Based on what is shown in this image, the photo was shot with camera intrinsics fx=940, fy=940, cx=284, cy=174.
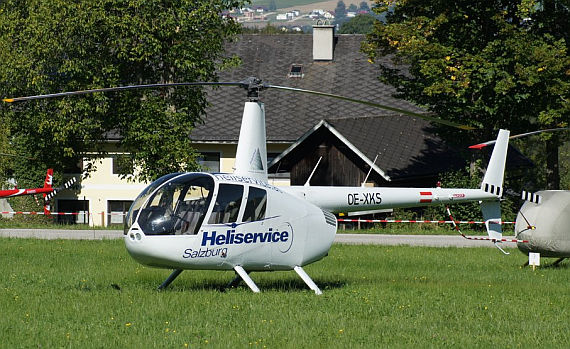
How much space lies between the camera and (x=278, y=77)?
5309 centimetres

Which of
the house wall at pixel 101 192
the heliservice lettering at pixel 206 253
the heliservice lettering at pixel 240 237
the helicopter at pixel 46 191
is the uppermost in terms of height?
the heliservice lettering at pixel 240 237

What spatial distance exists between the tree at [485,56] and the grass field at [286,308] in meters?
12.8

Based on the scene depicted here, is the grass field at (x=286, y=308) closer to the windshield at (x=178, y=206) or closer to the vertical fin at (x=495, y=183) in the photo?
the windshield at (x=178, y=206)

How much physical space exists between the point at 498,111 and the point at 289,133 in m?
14.0

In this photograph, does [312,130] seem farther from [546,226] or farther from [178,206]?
[178,206]

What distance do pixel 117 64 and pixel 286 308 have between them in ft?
76.0

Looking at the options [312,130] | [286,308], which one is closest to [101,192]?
[312,130]

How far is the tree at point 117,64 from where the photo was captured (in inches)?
1374

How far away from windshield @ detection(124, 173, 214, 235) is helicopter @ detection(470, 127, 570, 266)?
31.8 ft

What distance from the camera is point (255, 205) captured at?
16.9 m

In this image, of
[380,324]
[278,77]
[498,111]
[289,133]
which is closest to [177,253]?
[380,324]

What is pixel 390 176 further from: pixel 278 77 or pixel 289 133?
pixel 278 77

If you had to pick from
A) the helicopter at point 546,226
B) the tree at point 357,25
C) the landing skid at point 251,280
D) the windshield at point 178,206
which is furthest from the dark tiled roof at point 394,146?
the tree at point 357,25

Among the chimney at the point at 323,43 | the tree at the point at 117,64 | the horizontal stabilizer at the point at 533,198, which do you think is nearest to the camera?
the horizontal stabilizer at the point at 533,198
